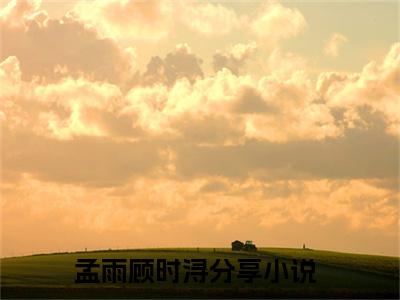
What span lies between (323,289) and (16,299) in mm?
29022

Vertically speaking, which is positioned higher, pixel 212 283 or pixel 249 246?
pixel 249 246

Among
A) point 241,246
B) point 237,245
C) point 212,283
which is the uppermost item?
point 237,245

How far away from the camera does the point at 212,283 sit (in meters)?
82.8

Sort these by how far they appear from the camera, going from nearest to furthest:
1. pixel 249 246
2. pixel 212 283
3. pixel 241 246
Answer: pixel 212 283
pixel 241 246
pixel 249 246

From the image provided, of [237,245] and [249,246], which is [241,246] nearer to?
[237,245]

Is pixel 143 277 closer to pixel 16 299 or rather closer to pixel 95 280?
pixel 95 280

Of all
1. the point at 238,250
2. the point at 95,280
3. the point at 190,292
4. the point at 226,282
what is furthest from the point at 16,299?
the point at 238,250

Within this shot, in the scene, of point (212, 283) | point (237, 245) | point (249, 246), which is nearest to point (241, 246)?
point (237, 245)

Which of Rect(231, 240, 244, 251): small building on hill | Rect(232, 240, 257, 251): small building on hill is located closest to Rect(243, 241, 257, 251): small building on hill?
Rect(232, 240, 257, 251): small building on hill

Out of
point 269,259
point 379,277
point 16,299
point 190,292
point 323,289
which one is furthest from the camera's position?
point 269,259

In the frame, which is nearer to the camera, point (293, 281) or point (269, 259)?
point (293, 281)

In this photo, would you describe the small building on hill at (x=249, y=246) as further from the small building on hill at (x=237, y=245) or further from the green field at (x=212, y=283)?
the green field at (x=212, y=283)

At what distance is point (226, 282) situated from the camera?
84188mm

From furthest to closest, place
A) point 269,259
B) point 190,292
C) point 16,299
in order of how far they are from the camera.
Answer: point 269,259
point 190,292
point 16,299
